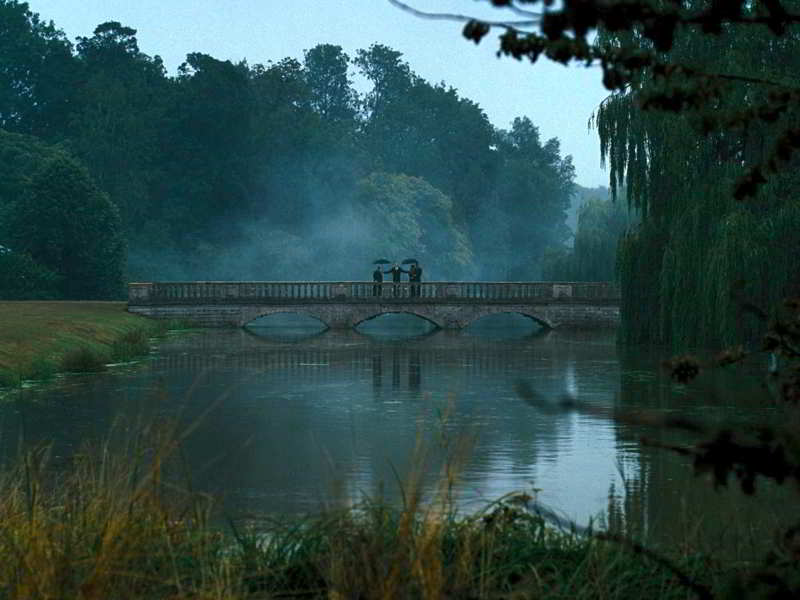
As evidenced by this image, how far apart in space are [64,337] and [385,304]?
23828 mm

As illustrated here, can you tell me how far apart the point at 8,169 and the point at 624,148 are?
41.8 metres

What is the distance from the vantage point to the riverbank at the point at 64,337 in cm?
3088

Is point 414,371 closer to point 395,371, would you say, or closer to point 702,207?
point 395,371

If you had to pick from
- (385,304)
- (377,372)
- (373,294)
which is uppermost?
→ (373,294)

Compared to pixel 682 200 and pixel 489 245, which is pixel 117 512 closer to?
pixel 682 200

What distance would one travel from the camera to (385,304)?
6009 cm

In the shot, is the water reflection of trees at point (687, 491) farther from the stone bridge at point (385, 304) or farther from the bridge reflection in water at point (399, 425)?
the stone bridge at point (385, 304)

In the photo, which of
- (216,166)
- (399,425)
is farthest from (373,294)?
(399,425)

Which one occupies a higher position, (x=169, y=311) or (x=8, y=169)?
(x=8, y=169)

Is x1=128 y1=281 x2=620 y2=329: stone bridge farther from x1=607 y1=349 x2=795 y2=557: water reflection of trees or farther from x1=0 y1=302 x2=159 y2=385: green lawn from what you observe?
x1=607 y1=349 x2=795 y2=557: water reflection of trees

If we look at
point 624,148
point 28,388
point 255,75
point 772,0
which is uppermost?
point 255,75

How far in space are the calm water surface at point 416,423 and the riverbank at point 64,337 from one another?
2.86 ft

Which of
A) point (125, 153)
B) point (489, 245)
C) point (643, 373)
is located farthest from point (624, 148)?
point (489, 245)

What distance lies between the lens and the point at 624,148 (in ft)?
117
